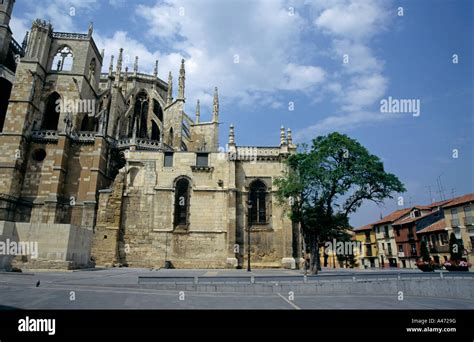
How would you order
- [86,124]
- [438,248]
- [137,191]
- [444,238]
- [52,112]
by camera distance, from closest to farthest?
[137,191]
[52,112]
[444,238]
[86,124]
[438,248]

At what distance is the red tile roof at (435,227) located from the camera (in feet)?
115

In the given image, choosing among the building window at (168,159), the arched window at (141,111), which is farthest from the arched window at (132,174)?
the arched window at (141,111)

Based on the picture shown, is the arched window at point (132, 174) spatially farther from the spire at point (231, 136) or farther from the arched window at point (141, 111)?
the arched window at point (141, 111)

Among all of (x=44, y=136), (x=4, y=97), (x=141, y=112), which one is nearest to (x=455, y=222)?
(x=141, y=112)

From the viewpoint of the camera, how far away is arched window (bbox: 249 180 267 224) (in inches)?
1018

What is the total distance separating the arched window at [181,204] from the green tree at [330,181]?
9662mm

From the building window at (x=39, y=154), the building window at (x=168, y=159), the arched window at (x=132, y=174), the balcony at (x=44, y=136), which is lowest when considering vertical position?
the arched window at (x=132, y=174)

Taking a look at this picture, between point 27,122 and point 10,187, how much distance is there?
706cm

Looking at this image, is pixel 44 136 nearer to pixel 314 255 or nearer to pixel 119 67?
pixel 119 67

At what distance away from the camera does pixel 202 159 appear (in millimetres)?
26672

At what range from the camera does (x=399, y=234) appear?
43.5 metres

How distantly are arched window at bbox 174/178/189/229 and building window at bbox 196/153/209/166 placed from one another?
81.3 inches

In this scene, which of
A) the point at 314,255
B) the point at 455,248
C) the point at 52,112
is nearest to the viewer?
the point at 314,255

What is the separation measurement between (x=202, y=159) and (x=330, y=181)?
12543 mm
